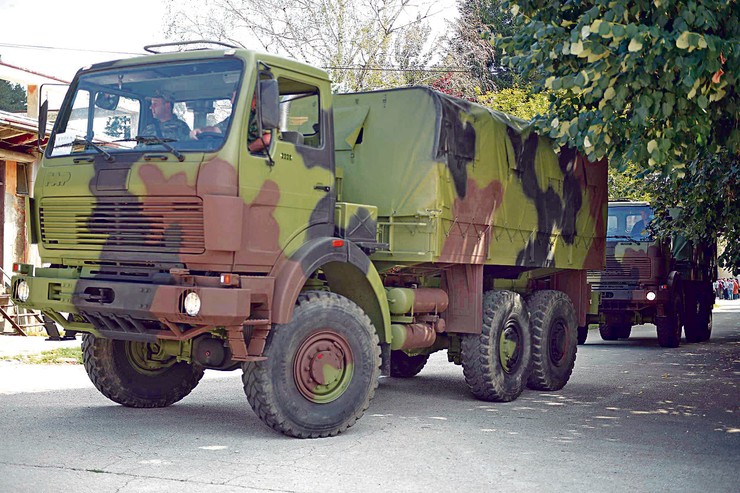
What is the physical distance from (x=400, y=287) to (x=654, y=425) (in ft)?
8.67

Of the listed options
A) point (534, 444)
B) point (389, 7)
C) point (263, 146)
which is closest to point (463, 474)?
point (534, 444)

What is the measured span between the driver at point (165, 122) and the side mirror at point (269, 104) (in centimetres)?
65

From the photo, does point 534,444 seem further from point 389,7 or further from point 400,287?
point 389,7

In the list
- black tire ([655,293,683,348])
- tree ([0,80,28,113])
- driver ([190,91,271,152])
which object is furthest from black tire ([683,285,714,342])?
tree ([0,80,28,113])

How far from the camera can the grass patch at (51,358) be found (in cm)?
1386

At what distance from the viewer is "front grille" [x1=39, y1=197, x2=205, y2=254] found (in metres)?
7.57

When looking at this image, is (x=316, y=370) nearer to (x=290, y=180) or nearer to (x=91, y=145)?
(x=290, y=180)

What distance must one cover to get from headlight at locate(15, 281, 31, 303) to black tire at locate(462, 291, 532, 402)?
4396 mm

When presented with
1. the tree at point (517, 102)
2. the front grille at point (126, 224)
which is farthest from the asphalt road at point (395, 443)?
the tree at point (517, 102)

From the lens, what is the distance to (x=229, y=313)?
7371mm

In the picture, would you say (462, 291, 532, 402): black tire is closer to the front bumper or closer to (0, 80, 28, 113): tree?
the front bumper

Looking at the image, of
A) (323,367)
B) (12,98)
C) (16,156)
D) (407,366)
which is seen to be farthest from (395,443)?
(12,98)

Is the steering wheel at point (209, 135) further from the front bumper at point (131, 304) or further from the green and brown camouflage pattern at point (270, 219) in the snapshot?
the front bumper at point (131, 304)

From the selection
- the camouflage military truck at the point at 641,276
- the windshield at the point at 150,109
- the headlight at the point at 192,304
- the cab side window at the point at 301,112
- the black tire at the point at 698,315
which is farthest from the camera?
the black tire at the point at 698,315
